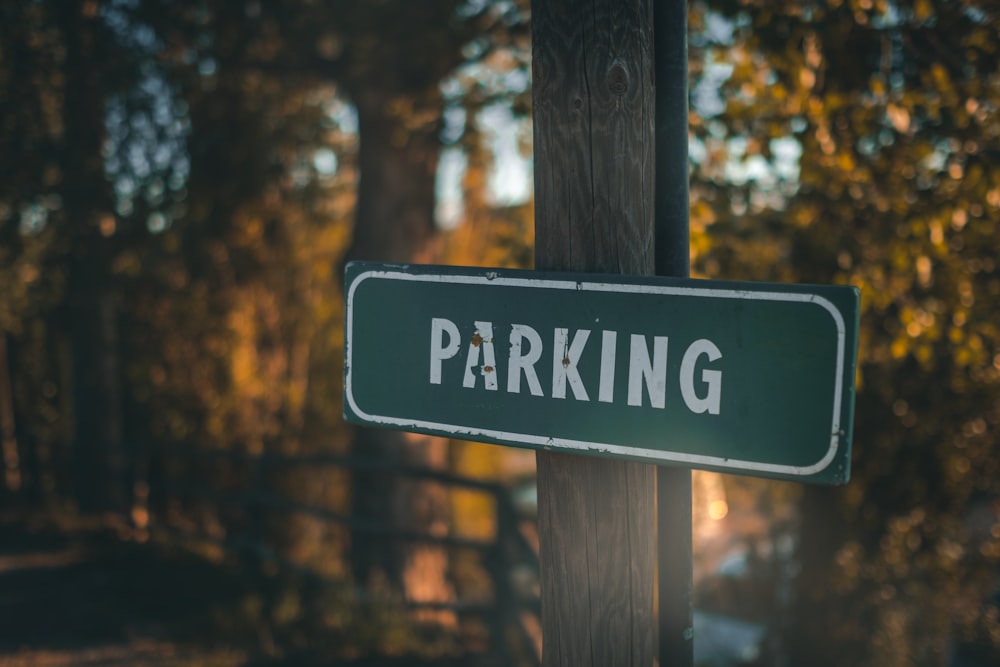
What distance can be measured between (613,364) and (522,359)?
0.21 meters

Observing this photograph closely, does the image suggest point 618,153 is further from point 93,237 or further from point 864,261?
point 93,237

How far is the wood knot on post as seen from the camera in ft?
5.79

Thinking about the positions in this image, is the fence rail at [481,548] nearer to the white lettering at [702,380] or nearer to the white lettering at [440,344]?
the white lettering at [440,344]

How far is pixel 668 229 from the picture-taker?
181 centimetres

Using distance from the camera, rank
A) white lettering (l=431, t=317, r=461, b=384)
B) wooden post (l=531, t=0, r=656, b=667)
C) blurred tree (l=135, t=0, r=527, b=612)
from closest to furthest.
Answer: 1. wooden post (l=531, t=0, r=656, b=667)
2. white lettering (l=431, t=317, r=461, b=384)
3. blurred tree (l=135, t=0, r=527, b=612)

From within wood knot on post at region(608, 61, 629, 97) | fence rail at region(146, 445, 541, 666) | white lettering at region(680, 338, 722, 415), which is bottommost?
fence rail at region(146, 445, 541, 666)

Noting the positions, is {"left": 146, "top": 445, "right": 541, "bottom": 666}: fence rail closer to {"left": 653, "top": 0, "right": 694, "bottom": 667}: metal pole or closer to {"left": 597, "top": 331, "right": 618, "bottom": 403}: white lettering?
{"left": 653, "top": 0, "right": 694, "bottom": 667}: metal pole

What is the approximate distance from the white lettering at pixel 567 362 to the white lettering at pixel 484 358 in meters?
0.15

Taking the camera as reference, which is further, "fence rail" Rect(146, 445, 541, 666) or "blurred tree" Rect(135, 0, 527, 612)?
"blurred tree" Rect(135, 0, 527, 612)

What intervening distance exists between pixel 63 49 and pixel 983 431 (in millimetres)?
9583

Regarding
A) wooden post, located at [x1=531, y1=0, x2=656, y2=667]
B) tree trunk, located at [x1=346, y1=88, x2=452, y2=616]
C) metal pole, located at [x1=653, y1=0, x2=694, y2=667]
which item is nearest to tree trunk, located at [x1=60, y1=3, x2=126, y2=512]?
tree trunk, located at [x1=346, y1=88, x2=452, y2=616]

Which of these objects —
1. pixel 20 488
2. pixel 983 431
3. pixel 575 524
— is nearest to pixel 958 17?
pixel 575 524

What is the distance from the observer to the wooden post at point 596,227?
1.77 metres

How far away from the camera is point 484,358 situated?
1848 millimetres
